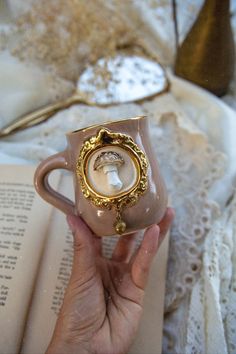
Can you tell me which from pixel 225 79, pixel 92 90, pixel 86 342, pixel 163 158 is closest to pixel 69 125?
pixel 92 90

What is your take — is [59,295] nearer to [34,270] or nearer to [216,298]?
[34,270]

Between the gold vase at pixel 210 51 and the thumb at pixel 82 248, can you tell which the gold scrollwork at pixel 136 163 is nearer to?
the thumb at pixel 82 248

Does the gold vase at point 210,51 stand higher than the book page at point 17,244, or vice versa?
the gold vase at point 210,51

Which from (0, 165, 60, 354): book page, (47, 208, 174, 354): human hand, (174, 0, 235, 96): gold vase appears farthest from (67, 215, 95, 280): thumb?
(174, 0, 235, 96): gold vase

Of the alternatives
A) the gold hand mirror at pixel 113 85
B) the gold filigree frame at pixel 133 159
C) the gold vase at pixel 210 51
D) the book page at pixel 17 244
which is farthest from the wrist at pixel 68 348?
the gold vase at pixel 210 51

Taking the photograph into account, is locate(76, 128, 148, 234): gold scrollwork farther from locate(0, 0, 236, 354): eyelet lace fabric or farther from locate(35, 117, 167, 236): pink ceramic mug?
locate(0, 0, 236, 354): eyelet lace fabric
